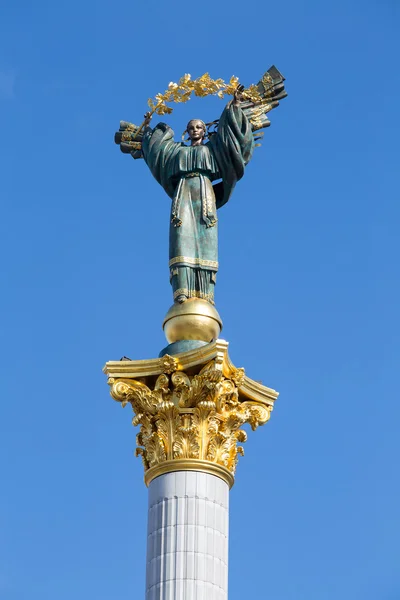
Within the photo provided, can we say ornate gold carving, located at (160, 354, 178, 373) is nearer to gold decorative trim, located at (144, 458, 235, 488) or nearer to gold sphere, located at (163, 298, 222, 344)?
gold sphere, located at (163, 298, 222, 344)

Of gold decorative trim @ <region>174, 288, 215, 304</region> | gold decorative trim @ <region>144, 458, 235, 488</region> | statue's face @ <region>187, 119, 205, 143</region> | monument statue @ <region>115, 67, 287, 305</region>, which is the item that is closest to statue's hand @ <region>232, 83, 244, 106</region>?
monument statue @ <region>115, 67, 287, 305</region>

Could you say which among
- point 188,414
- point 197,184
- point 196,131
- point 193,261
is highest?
point 196,131

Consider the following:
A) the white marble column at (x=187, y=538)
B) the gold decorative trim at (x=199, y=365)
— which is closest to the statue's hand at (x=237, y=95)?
the gold decorative trim at (x=199, y=365)

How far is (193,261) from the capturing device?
36.5 m

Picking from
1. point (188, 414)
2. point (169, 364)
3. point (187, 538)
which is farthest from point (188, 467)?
point (169, 364)

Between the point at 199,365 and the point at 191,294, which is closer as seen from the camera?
the point at 199,365

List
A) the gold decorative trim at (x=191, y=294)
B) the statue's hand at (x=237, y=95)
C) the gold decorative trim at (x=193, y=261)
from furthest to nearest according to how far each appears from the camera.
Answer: the statue's hand at (x=237, y=95), the gold decorative trim at (x=193, y=261), the gold decorative trim at (x=191, y=294)

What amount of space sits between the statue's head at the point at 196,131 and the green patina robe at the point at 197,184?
1.13 feet

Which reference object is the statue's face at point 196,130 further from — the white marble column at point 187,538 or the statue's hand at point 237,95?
the white marble column at point 187,538

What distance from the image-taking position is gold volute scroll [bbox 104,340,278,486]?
3353 cm

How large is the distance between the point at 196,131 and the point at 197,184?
5.96 ft

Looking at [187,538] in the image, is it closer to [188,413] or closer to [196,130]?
[188,413]

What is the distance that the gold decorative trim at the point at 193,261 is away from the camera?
119 ft

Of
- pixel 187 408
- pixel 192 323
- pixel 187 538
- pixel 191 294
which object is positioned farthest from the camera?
pixel 191 294
